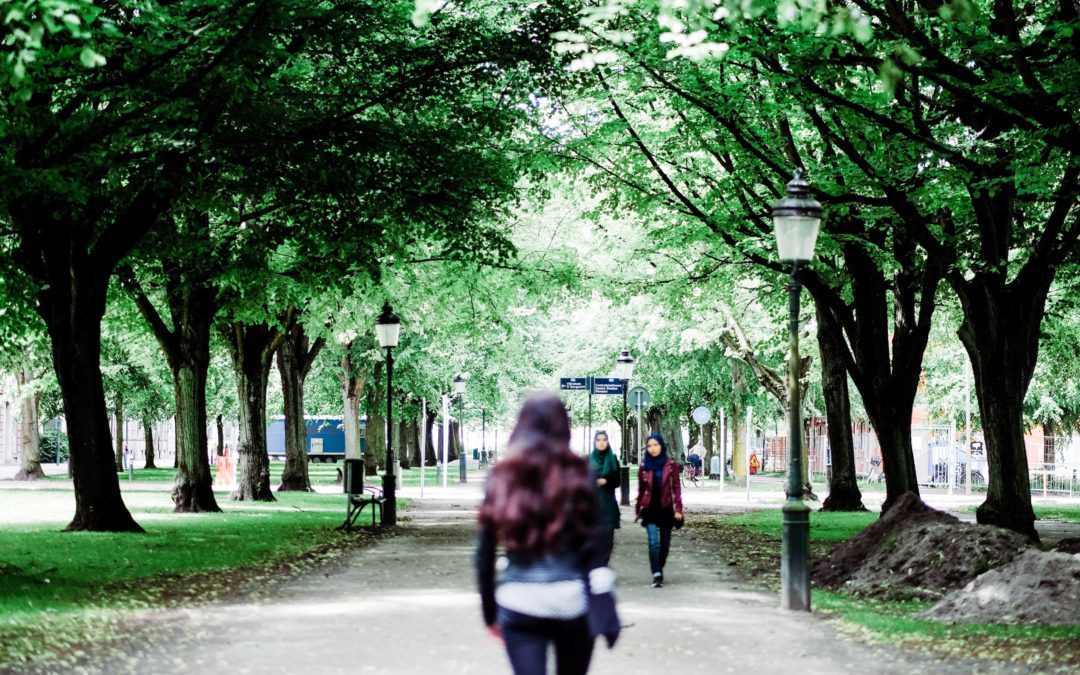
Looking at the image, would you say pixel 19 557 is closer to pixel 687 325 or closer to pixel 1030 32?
pixel 1030 32

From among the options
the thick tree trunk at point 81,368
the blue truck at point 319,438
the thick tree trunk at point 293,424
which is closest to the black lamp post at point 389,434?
the thick tree trunk at point 81,368

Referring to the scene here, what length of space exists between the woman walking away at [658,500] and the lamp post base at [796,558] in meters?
1.97

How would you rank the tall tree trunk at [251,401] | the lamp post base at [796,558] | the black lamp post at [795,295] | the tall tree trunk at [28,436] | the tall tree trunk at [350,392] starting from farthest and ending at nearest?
the tall tree trunk at [28,436]
the tall tree trunk at [350,392]
the tall tree trunk at [251,401]
the black lamp post at [795,295]
the lamp post base at [796,558]

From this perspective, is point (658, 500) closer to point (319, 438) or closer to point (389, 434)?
point (389, 434)

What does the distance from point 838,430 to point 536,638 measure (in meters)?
25.8

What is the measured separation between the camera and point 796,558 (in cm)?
1224

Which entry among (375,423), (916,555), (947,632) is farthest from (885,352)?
(375,423)

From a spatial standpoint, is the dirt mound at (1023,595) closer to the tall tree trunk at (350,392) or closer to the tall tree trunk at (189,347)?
the tall tree trunk at (189,347)

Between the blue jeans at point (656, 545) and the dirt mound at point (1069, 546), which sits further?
the dirt mound at point (1069, 546)

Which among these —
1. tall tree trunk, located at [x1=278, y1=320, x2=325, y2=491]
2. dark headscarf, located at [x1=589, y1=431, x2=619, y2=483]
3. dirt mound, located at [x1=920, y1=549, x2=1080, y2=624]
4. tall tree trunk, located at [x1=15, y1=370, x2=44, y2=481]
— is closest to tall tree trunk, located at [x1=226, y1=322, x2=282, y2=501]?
tall tree trunk, located at [x1=278, y1=320, x2=325, y2=491]

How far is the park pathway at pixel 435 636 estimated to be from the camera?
900cm

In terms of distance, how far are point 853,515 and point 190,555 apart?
1560 cm

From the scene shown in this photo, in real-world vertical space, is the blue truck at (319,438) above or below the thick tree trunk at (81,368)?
below

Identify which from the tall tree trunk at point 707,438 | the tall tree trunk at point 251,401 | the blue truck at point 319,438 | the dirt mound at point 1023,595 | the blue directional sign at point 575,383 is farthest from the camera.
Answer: the blue truck at point 319,438
